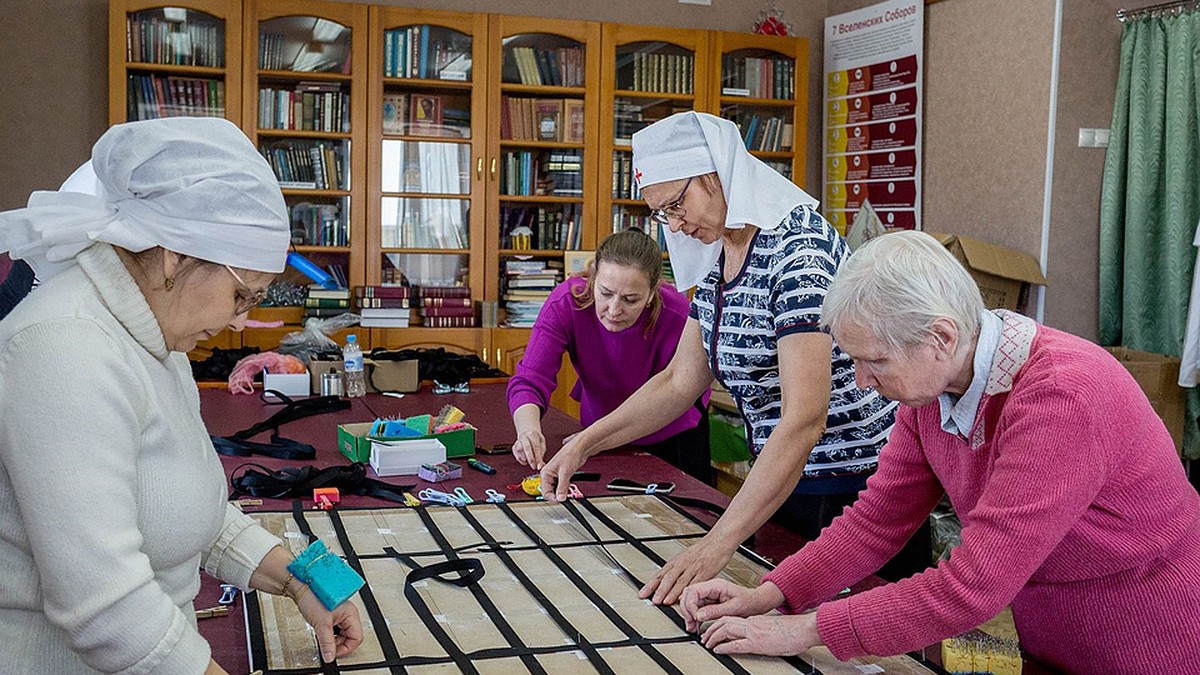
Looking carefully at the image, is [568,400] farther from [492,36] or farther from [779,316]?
[779,316]

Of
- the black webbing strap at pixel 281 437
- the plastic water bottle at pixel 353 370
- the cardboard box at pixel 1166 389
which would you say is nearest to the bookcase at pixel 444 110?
the plastic water bottle at pixel 353 370

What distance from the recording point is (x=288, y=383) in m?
3.63

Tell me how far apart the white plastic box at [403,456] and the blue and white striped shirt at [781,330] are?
2.20ft

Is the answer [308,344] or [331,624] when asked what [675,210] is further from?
[308,344]

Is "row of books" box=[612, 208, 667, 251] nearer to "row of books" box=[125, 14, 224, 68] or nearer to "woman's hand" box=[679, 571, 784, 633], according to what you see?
"row of books" box=[125, 14, 224, 68]

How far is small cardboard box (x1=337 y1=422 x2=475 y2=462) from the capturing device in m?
2.64

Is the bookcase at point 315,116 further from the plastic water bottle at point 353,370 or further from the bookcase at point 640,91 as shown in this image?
the plastic water bottle at point 353,370

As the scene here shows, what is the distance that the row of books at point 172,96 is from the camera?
5363 mm

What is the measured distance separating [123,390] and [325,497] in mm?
1158

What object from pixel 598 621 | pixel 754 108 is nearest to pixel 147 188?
pixel 598 621

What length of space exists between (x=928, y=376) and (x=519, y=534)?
2.88 ft

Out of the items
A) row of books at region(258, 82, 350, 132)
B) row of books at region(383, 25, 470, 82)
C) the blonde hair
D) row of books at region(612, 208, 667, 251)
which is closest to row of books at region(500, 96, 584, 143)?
row of books at region(383, 25, 470, 82)

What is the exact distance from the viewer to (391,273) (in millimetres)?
5727

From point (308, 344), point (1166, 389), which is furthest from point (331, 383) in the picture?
point (1166, 389)
